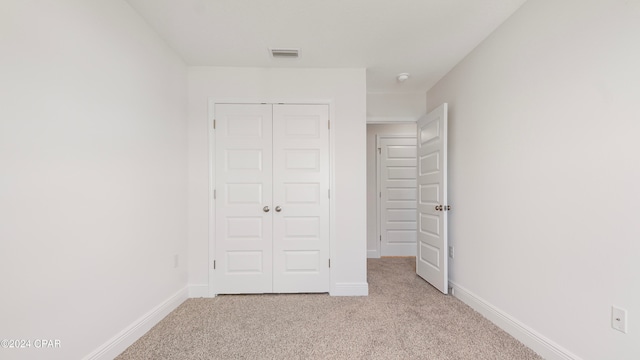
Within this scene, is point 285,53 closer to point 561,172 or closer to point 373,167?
point 561,172

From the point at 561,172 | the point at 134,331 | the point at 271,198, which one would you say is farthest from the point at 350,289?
the point at 561,172

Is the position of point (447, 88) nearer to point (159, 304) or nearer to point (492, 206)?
point (492, 206)

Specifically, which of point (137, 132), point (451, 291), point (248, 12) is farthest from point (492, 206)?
point (137, 132)

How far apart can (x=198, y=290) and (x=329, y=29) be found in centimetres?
275

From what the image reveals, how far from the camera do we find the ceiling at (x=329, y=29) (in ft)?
6.17

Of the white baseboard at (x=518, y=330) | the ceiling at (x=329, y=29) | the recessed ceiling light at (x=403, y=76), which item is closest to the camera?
the white baseboard at (x=518, y=330)

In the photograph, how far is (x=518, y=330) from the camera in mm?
1882

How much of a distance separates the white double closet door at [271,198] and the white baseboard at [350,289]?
0.42ft

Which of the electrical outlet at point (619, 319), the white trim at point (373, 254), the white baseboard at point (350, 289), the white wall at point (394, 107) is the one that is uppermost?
the white wall at point (394, 107)

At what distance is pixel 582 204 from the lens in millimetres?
1478

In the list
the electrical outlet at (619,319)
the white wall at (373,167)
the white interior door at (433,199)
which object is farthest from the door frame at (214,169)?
the electrical outlet at (619,319)

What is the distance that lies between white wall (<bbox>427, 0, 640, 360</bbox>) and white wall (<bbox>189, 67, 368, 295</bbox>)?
42.7 inches

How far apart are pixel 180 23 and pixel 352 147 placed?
1.84 meters

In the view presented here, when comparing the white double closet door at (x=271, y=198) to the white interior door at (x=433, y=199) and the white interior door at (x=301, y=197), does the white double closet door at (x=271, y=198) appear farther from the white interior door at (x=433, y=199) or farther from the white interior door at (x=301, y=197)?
the white interior door at (x=433, y=199)
